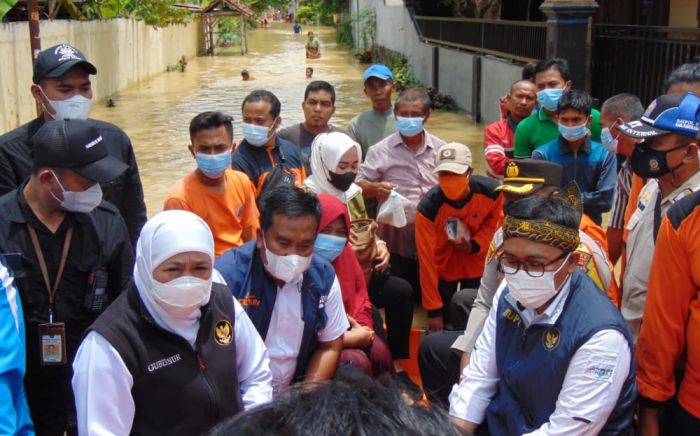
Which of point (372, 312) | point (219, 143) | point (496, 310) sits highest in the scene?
point (219, 143)

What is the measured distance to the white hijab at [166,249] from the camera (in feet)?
7.72

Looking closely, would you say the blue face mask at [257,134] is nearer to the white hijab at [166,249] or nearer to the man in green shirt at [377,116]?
the man in green shirt at [377,116]

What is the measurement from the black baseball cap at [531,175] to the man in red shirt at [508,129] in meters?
1.65

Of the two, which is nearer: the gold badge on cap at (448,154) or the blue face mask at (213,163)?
the blue face mask at (213,163)

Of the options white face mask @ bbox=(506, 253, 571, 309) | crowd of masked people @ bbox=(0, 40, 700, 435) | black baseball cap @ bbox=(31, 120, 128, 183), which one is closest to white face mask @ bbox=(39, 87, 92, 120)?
crowd of masked people @ bbox=(0, 40, 700, 435)

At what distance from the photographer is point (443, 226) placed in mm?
4406

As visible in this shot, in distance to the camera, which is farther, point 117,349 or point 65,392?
point 65,392

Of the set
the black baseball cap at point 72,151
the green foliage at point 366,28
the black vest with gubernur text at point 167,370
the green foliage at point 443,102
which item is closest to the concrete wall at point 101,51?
the green foliage at point 366,28

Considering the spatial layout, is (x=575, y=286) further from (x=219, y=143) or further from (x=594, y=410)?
(x=219, y=143)

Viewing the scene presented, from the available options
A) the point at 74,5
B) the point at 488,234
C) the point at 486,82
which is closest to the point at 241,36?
the point at 74,5

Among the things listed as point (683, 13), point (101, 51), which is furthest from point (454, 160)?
point (101, 51)

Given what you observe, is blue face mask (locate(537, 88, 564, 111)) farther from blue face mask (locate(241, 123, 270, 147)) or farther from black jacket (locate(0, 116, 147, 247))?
black jacket (locate(0, 116, 147, 247))

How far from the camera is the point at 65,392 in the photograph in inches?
108

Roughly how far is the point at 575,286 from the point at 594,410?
43 centimetres
